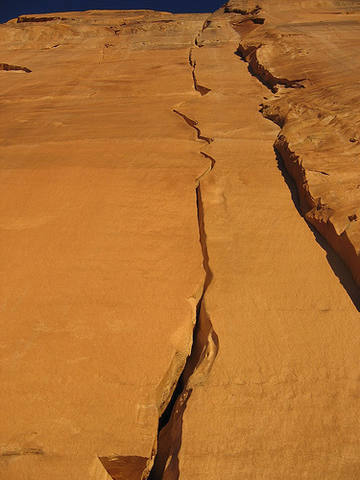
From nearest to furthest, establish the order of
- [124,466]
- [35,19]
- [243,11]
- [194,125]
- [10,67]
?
[124,466], [194,125], [10,67], [243,11], [35,19]

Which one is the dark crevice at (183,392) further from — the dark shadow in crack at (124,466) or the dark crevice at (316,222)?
the dark crevice at (316,222)

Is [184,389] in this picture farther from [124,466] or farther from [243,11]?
[243,11]

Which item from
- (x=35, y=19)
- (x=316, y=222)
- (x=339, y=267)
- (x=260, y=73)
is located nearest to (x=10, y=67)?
(x=260, y=73)

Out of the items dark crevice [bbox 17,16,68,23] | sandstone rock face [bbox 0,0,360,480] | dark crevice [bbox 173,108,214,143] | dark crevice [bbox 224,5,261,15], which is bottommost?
sandstone rock face [bbox 0,0,360,480]

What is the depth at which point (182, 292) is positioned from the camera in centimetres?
173

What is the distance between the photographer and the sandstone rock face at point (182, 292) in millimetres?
1189

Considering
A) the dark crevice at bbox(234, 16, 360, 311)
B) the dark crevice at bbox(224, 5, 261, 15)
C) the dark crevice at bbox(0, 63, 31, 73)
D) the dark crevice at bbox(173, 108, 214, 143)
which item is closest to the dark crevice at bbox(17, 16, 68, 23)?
the dark crevice at bbox(224, 5, 261, 15)

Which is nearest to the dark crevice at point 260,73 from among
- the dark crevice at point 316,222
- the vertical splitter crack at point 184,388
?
the dark crevice at point 316,222

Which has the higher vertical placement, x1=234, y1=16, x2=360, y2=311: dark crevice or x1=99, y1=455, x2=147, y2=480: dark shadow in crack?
x1=234, y1=16, x2=360, y2=311: dark crevice

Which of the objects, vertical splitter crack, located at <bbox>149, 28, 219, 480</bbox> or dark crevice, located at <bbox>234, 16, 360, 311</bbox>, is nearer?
vertical splitter crack, located at <bbox>149, 28, 219, 480</bbox>

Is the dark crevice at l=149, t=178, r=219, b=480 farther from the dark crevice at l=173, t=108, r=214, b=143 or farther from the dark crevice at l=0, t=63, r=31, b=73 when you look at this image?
the dark crevice at l=0, t=63, r=31, b=73

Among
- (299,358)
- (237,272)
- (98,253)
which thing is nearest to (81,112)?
(98,253)

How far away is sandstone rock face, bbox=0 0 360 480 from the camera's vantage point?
1.19 metres

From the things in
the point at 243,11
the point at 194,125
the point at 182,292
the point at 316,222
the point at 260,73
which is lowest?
the point at 182,292
